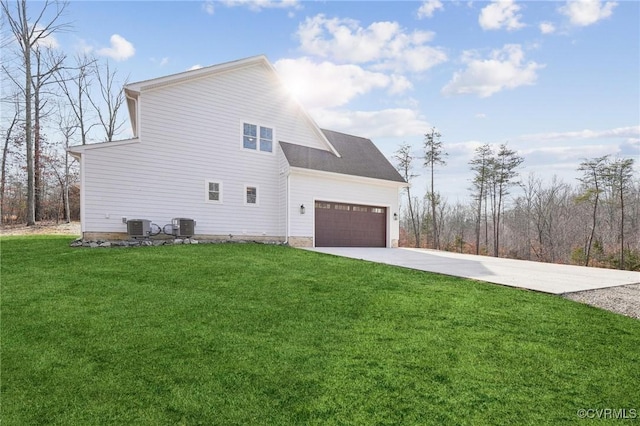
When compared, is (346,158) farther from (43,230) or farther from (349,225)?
(43,230)

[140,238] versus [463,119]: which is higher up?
[463,119]

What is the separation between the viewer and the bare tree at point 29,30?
16.8 meters

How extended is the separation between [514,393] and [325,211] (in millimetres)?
11681

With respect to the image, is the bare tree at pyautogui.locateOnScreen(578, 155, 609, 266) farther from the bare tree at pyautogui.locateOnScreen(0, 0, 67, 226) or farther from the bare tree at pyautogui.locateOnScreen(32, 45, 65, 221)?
the bare tree at pyautogui.locateOnScreen(32, 45, 65, 221)

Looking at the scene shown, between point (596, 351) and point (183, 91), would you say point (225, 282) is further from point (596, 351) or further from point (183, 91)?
point (183, 91)

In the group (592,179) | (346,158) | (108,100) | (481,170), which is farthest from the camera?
(481,170)

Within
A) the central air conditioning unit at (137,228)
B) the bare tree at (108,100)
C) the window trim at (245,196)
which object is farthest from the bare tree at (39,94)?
the window trim at (245,196)

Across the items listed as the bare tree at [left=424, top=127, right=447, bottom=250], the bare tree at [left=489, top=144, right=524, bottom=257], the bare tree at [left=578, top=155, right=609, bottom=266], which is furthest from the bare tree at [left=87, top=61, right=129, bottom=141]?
the bare tree at [left=578, top=155, right=609, bottom=266]

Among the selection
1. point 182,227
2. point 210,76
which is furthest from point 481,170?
point 182,227

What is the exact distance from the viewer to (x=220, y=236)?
40.5ft

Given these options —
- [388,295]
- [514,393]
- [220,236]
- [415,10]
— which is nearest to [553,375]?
[514,393]

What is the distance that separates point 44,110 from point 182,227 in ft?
53.8

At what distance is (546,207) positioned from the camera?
28.1m

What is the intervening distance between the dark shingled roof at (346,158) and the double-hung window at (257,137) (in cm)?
63
